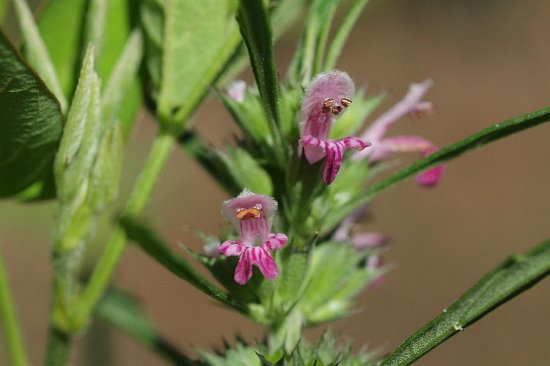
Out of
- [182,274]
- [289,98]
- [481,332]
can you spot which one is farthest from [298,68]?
[481,332]

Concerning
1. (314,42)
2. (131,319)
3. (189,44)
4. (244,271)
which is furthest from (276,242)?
(131,319)

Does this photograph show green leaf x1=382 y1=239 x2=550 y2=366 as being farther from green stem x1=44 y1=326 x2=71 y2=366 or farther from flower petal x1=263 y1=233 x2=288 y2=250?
green stem x1=44 y1=326 x2=71 y2=366

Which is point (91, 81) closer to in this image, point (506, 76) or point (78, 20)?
point (78, 20)

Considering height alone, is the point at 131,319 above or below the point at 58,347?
below

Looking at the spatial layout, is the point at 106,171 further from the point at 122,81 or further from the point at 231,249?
the point at 231,249

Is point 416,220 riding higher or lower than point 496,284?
lower

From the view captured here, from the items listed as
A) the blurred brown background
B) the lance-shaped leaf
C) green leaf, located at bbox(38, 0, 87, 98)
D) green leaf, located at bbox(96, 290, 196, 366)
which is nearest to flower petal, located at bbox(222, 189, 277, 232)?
the lance-shaped leaf
